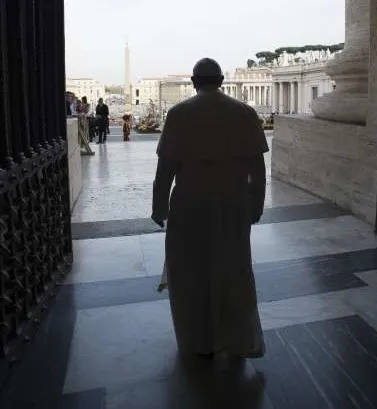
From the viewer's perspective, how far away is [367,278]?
A: 14.9 feet

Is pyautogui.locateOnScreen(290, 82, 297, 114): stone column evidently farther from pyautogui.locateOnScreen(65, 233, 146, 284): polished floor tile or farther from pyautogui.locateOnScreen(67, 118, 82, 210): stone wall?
pyautogui.locateOnScreen(65, 233, 146, 284): polished floor tile

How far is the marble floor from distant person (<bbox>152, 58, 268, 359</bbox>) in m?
0.25

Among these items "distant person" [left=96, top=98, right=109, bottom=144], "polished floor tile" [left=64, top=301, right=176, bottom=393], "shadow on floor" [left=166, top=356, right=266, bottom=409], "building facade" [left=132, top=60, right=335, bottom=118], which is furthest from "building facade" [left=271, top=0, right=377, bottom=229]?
"building facade" [left=132, top=60, right=335, bottom=118]

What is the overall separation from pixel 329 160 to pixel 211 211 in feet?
17.4

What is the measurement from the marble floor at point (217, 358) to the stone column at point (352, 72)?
2066 mm

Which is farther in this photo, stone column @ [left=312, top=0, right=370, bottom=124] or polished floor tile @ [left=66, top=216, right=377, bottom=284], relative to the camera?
stone column @ [left=312, top=0, right=370, bottom=124]

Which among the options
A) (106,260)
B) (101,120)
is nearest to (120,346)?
(106,260)

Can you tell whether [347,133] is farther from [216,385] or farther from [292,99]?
[292,99]

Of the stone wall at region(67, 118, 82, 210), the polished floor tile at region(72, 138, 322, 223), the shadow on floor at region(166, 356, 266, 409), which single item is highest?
the stone wall at region(67, 118, 82, 210)

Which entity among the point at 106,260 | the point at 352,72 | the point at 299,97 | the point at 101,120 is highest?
the point at 299,97

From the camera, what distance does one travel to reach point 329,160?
7.71 m

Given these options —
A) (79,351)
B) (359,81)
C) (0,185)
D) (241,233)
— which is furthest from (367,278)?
(359,81)

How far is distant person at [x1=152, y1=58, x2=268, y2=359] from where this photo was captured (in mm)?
2740

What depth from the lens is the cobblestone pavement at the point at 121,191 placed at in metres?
7.30
